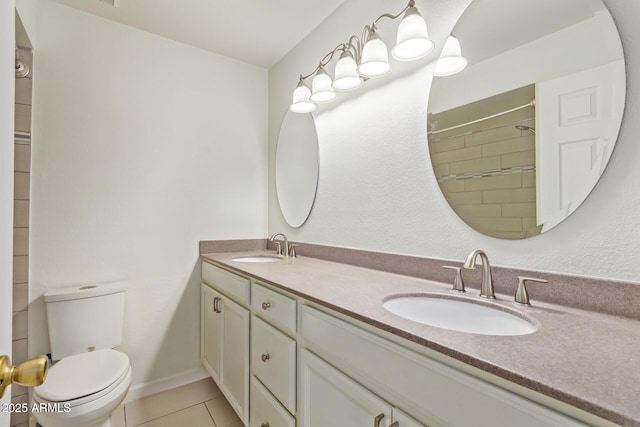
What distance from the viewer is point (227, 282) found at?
1.75 meters

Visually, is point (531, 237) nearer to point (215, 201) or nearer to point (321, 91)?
point (321, 91)

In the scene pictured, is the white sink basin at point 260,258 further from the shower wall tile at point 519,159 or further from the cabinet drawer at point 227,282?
the shower wall tile at point 519,159

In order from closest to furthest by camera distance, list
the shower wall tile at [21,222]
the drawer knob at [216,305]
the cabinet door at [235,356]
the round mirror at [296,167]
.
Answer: the cabinet door at [235,356], the shower wall tile at [21,222], the drawer knob at [216,305], the round mirror at [296,167]

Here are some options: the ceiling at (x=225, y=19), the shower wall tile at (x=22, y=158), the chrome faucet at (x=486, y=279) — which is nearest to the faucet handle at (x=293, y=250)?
the chrome faucet at (x=486, y=279)

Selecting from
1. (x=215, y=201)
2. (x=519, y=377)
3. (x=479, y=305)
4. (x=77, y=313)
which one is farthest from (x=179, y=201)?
(x=519, y=377)

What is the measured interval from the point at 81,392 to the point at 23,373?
43.0 inches

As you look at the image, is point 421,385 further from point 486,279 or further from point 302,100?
point 302,100

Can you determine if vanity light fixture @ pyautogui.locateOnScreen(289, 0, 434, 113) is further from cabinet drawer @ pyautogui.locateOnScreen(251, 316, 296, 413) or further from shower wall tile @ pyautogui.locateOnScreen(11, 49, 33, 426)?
shower wall tile @ pyautogui.locateOnScreen(11, 49, 33, 426)

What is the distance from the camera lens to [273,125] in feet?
8.24

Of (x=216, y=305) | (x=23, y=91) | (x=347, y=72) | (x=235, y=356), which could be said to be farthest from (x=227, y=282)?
(x=23, y=91)

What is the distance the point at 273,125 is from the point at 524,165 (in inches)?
76.4

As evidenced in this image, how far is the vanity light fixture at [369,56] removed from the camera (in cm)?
119

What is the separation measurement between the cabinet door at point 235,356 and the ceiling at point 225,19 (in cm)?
176

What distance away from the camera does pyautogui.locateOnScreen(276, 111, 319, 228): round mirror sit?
2078 millimetres
